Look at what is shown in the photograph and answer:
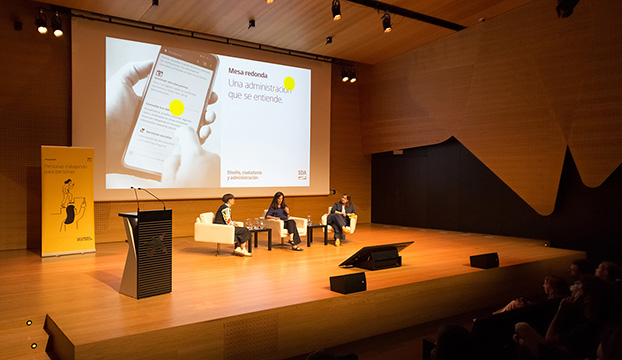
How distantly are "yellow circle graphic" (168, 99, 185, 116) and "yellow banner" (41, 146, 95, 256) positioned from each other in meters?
1.65

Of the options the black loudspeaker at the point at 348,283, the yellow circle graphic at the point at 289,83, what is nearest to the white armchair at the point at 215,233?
the black loudspeaker at the point at 348,283

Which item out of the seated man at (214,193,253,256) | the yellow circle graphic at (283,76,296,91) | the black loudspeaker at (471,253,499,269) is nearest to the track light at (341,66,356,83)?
the yellow circle graphic at (283,76,296,91)

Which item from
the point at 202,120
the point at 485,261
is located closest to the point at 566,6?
the point at 485,261

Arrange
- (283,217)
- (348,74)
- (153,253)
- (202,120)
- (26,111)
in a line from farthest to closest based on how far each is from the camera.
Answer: (348,74), (202,120), (283,217), (26,111), (153,253)

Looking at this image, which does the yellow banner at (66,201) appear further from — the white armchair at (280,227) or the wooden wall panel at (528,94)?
the wooden wall panel at (528,94)

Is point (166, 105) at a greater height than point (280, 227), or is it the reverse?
point (166, 105)

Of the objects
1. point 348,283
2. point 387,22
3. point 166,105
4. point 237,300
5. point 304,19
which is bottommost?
point 237,300

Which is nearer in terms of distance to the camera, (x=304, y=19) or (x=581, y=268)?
(x=581, y=268)

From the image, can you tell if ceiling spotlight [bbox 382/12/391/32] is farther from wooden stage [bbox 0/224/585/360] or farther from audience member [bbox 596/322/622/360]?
audience member [bbox 596/322/622/360]

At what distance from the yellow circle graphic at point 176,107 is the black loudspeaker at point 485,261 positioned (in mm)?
5445

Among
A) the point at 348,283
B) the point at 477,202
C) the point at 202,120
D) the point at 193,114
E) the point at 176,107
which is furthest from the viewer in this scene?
the point at 477,202

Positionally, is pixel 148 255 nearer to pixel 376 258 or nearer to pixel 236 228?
pixel 236 228

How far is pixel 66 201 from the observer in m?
6.77

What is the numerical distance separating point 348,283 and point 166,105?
5154 mm
